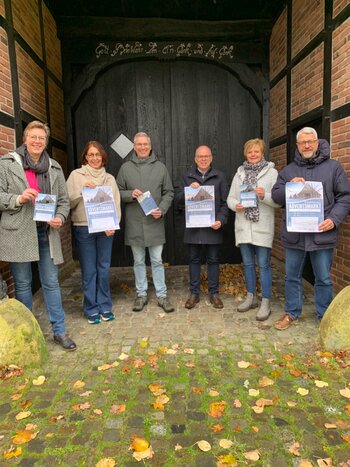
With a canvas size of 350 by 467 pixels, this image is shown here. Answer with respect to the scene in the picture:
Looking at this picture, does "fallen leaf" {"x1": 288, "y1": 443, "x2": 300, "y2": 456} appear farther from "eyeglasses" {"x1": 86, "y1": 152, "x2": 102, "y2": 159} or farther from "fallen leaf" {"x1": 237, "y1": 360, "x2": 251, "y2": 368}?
"eyeglasses" {"x1": 86, "y1": 152, "x2": 102, "y2": 159}

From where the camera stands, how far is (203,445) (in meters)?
2.16

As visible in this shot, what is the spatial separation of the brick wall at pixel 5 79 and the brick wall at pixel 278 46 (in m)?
3.83

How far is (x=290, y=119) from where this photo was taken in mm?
5402

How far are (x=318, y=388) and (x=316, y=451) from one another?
2.21 ft

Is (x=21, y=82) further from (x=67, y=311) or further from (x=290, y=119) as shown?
(x=290, y=119)

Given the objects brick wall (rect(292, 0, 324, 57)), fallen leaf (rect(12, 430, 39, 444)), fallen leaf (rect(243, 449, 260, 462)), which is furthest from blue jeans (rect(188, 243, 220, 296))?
brick wall (rect(292, 0, 324, 57))

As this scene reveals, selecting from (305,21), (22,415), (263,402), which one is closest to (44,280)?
(22,415)

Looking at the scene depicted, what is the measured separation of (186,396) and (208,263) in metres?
2.01

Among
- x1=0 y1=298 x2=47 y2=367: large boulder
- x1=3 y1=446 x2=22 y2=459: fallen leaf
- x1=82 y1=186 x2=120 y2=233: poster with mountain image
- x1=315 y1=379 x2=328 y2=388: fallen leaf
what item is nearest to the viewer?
x1=3 y1=446 x2=22 y2=459: fallen leaf

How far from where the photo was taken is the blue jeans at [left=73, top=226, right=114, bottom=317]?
384 centimetres

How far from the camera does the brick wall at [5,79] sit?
388 centimetres

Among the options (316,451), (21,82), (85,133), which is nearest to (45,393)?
(316,451)

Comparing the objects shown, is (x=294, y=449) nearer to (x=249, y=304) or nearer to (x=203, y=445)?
(x=203, y=445)

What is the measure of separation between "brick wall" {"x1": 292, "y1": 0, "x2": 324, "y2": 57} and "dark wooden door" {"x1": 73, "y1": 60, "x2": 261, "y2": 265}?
126 centimetres
